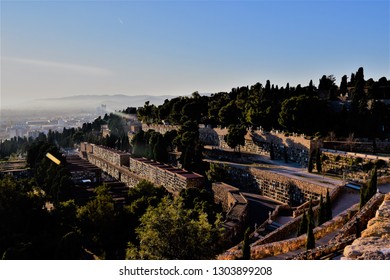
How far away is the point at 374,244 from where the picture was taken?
7.18 m

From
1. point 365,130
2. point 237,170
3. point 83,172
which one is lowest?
point 83,172

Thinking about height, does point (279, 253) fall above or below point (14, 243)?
above

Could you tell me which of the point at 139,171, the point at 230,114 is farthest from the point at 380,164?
the point at 139,171

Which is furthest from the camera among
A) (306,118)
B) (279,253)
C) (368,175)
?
(306,118)

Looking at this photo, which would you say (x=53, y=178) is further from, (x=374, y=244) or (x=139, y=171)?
(x=374, y=244)

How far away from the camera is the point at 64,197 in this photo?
22.2 m

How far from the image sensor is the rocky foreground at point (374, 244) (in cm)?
657

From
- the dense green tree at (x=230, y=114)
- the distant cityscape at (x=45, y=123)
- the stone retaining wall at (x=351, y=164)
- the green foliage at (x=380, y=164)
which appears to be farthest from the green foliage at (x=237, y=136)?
the distant cityscape at (x=45, y=123)

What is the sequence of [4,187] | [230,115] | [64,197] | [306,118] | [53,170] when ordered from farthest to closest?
1. [230,115]
2. [53,170]
3. [306,118]
4. [64,197]
5. [4,187]

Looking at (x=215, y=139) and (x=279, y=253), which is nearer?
(x=279, y=253)

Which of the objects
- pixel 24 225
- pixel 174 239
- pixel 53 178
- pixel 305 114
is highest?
pixel 305 114
